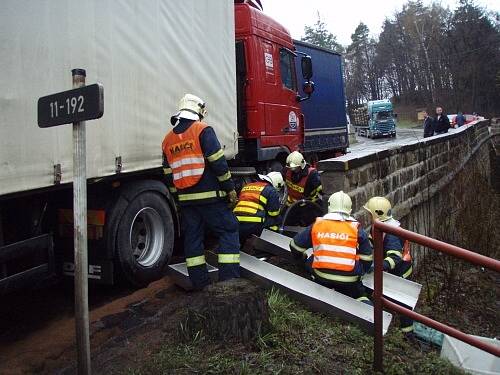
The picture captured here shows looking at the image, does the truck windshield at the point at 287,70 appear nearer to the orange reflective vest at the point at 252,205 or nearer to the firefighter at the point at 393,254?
the orange reflective vest at the point at 252,205

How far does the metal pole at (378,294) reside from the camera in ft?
9.53

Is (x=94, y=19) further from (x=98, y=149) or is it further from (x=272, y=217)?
(x=272, y=217)

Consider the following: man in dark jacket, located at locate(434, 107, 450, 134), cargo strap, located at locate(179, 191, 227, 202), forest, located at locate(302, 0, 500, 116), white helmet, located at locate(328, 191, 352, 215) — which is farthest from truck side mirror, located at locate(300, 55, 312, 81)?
forest, located at locate(302, 0, 500, 116)

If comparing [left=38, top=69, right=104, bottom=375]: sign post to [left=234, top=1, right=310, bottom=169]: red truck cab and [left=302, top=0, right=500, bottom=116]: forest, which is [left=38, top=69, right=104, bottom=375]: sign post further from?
[left=302, top=0, right=500, bottom=116]: forest

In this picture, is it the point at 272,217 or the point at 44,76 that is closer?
the point at 44,76

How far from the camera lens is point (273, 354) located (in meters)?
2.92

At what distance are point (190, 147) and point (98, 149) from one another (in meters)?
0.75

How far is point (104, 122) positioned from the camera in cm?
384

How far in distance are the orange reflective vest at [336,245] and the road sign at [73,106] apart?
7.46ft

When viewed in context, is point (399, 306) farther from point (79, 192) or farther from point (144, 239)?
point (144, 239)

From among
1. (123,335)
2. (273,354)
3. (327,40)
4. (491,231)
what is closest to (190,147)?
(123,335)

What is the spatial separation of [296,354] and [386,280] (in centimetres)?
156

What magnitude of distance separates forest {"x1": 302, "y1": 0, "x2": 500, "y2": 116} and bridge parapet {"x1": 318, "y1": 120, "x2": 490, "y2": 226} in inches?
1693

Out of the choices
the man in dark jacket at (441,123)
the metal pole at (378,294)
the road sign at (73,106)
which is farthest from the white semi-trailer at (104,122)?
the man in dark jacket at (441,123)
